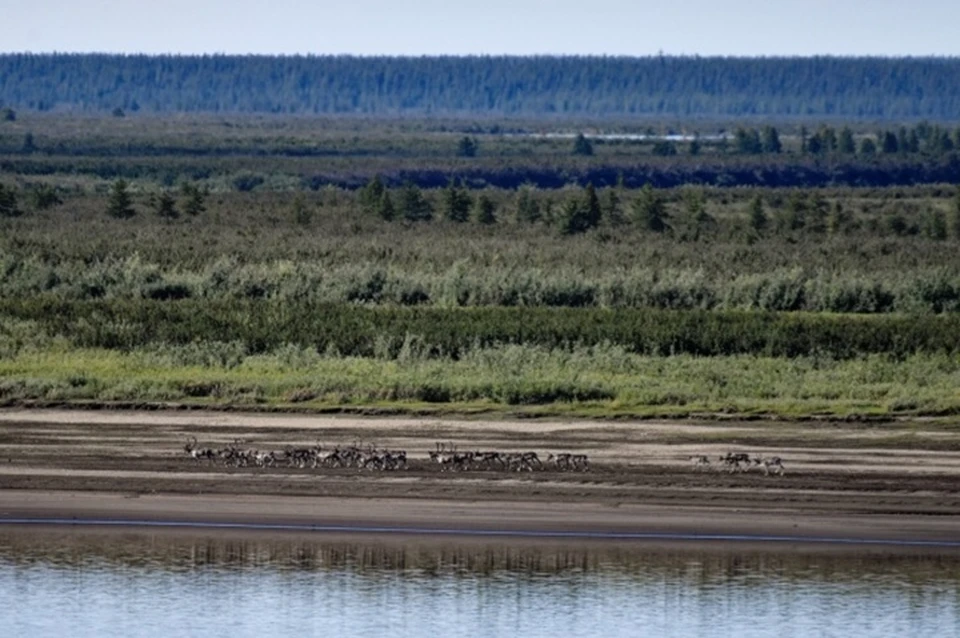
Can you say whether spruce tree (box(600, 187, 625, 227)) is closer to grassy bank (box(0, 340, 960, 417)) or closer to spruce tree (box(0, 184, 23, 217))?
spruce tree (box(0, 184, 23, 217))

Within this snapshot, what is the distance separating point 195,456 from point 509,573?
248 inches

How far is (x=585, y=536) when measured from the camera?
2114cm

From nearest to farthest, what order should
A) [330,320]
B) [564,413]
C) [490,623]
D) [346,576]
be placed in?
[490,623] → [346,576] → [564,413] → [330,320]

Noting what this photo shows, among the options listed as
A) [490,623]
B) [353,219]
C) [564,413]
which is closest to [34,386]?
[564,413]

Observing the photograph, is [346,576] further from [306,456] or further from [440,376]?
[440,376]

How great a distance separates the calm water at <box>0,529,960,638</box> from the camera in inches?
→ 709

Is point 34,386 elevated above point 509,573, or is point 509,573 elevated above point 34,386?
point 34,386

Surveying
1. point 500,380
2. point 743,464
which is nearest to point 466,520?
point 743,464

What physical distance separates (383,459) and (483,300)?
19.7 metres

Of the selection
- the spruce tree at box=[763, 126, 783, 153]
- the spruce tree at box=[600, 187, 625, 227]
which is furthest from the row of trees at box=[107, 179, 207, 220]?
the spruce tree at box=[763, 126, 783, 153]

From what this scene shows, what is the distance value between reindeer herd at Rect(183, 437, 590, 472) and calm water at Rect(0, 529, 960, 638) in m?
3.08

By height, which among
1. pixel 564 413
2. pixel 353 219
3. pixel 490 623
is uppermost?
pixel 353 219

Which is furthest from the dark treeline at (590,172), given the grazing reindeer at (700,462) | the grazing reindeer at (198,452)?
the grazing reindeer at (700,462)

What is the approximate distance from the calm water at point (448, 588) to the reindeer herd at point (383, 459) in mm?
3075
